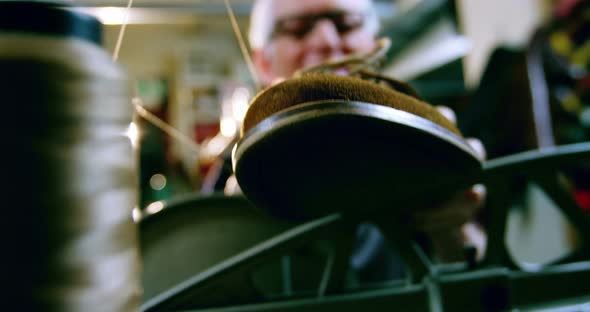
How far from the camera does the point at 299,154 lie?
31cm

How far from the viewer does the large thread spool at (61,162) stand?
0.18 metres

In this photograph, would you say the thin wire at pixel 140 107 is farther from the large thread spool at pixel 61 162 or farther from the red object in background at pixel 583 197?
the red object in background at pixel 583 197

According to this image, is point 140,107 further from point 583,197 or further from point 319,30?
point 583,197

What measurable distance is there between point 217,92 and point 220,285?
3432mm

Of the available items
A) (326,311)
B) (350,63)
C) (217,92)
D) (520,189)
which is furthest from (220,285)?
(217,92)

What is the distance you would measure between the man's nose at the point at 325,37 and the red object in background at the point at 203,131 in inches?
118

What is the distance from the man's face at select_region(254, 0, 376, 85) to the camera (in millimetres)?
663

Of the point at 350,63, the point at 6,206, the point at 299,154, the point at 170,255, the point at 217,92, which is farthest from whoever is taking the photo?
the point at 217,92

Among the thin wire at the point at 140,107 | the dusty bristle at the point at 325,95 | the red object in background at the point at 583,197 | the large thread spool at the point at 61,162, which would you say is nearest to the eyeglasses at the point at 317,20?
the thin wire at the point at 140,107

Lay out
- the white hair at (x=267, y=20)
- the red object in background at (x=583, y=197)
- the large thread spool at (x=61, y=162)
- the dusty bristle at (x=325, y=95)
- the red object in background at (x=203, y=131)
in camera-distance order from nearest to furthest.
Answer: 1. the large thread spool at (x=61, y=162)
2. the dusty bristle at (x=325, y=95)
3. the white hair at (x=267, y=20)
4. the red object in background at (x=583, y=197)
5. the red object in background at (x=203, y=131)

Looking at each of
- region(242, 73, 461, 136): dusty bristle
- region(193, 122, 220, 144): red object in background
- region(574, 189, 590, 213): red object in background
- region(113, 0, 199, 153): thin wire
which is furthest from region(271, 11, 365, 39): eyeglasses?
region(193, 122, 220, 144): red object in background

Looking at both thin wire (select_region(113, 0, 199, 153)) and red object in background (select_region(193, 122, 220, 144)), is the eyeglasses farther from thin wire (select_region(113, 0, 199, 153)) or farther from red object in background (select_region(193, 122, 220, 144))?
red object in background (select_region(193, 122, 220, 144))

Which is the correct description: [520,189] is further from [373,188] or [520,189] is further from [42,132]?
[42,132]

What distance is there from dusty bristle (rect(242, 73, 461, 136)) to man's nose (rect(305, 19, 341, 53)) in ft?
1.16
